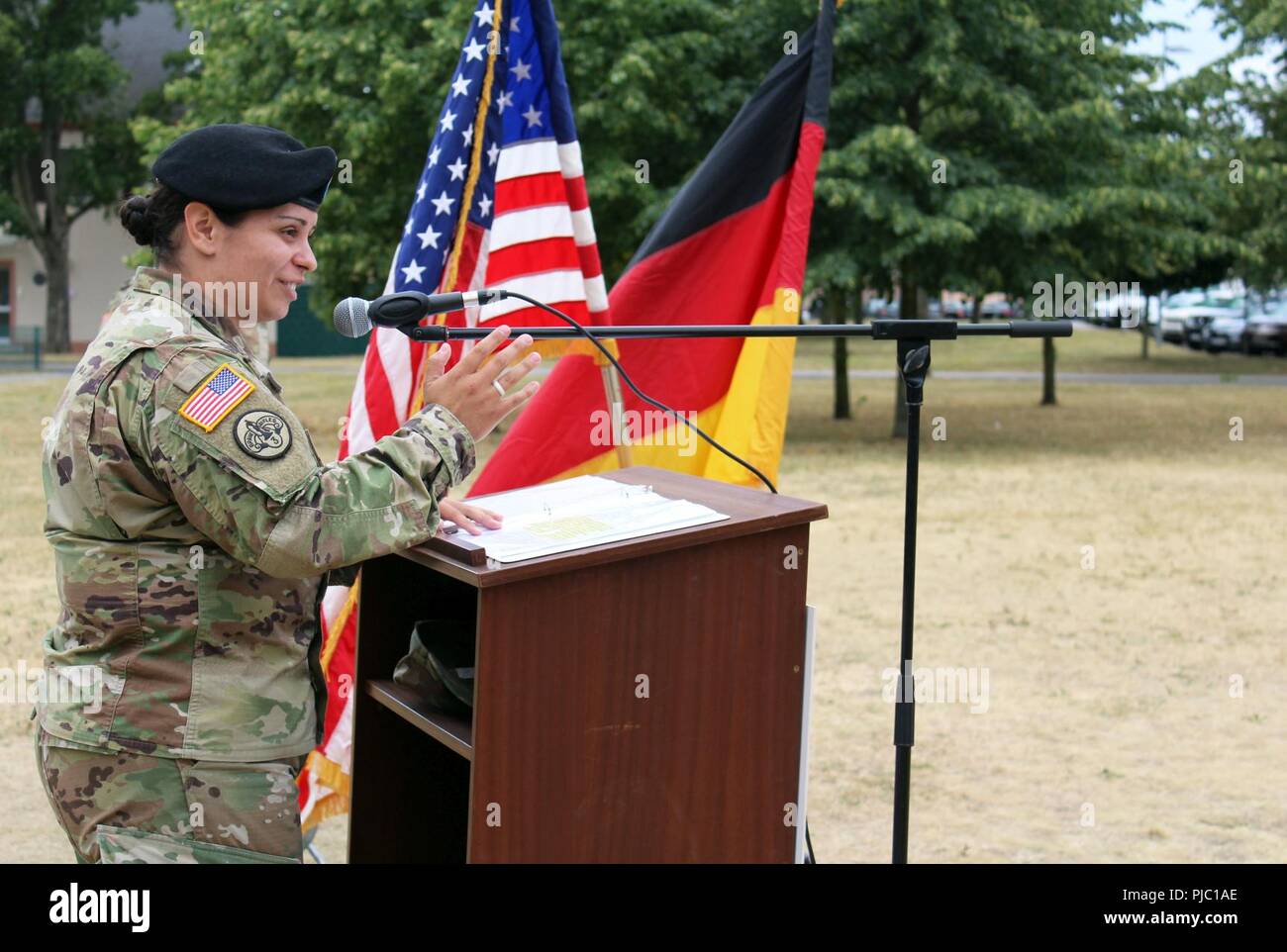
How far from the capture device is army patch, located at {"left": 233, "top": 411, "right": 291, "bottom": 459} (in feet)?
6.96

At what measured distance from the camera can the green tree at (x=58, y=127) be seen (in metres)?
34.7

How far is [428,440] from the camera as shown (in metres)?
2.28

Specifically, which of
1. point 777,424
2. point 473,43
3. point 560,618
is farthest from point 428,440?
point 473,43

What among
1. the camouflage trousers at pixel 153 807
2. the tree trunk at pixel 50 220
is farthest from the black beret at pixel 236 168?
the tree trunk at pixel 50 220

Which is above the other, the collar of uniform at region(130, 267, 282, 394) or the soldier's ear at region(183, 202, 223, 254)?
the soldier's ear at region(183, 202, 223, 254)

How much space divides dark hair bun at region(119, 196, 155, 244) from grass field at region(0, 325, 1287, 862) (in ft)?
10.0

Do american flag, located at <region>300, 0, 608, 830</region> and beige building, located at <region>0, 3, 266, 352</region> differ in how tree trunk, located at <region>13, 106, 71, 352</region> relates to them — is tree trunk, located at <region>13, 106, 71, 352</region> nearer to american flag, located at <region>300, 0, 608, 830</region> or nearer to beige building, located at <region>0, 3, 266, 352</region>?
beige building, located at <region>0, 3, 266, 352</region>

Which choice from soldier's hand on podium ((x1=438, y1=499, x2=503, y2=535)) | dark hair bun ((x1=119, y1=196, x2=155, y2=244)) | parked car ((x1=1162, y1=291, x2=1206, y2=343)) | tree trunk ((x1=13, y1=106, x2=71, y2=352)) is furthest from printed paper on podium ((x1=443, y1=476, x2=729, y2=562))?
parked car ((x1=1162, y1=291, x2=1206, y2=343))

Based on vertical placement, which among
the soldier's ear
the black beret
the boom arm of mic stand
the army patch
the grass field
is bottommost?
the grass field

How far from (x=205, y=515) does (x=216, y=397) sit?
0.18m
